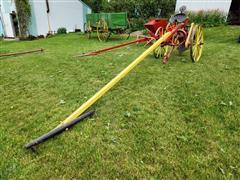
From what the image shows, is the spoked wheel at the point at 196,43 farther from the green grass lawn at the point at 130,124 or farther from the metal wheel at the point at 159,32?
the metal wheel at the point at 159,32

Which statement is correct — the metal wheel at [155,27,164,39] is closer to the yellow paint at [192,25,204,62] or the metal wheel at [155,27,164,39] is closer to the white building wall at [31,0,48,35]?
the yellow paint at [192,25,204,62]

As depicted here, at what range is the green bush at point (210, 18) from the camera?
407 inches

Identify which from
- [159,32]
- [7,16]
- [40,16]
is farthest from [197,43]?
[7,16]

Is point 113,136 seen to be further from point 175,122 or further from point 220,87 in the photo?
point 220,87

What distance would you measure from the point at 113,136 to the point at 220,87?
85.8 inches

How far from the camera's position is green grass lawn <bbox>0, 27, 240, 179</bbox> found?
180 cm

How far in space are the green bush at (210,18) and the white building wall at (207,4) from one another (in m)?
0.27

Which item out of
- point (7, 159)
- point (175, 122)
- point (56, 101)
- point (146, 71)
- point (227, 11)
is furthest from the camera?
point (227, 11)


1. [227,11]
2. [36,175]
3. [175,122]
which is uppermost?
[227,11]

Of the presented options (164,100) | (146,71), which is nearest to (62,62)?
(146,71)

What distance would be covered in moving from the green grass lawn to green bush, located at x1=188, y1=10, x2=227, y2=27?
7196 millimetres

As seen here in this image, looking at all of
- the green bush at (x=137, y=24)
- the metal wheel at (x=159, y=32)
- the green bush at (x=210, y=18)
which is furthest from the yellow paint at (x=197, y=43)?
the green bush at (x=137, y=24)

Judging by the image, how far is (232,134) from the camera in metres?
2.21

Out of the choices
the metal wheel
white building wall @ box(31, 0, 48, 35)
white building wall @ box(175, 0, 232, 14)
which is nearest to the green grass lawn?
the metal wheel
